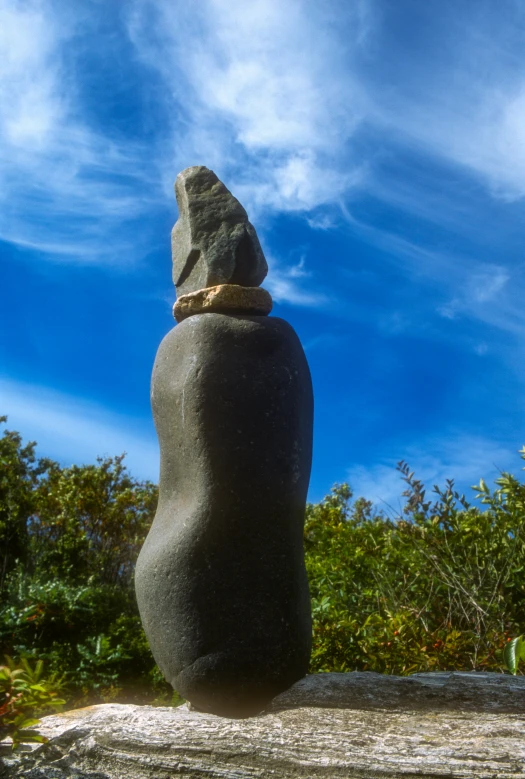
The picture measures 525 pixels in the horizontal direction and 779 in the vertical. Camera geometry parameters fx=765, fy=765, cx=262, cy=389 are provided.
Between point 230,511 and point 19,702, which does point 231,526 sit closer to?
point 230,511

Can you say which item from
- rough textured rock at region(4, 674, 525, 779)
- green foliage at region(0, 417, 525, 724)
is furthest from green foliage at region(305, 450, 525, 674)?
rough textured rock at region(4, 674, 525, 779)

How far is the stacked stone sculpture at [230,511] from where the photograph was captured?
4164 mm

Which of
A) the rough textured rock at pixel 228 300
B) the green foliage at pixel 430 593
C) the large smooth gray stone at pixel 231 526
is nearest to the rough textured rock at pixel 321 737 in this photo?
the large smooth gray stone at pixel 231 526

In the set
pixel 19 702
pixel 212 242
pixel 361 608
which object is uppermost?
pixel 212 242

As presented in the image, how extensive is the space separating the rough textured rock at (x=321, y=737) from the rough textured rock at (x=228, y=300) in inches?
88.7

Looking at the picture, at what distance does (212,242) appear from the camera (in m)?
4.98

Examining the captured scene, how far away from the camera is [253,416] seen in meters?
4.37

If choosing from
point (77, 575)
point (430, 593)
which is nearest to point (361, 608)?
point (430, 593)

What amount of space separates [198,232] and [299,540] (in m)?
2.09

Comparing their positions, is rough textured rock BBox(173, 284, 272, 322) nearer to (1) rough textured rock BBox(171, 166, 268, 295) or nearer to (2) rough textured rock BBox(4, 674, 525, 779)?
(1) rough textured rock BBox(171, 166, 268, 295)

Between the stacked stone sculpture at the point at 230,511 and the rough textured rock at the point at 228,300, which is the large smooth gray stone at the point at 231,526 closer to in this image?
the stacked stone sculpture at the point at 230,511

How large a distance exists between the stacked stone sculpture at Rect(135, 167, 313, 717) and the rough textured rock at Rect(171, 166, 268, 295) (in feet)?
0.67

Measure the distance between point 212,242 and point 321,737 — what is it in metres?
3.00

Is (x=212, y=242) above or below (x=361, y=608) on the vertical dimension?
above
